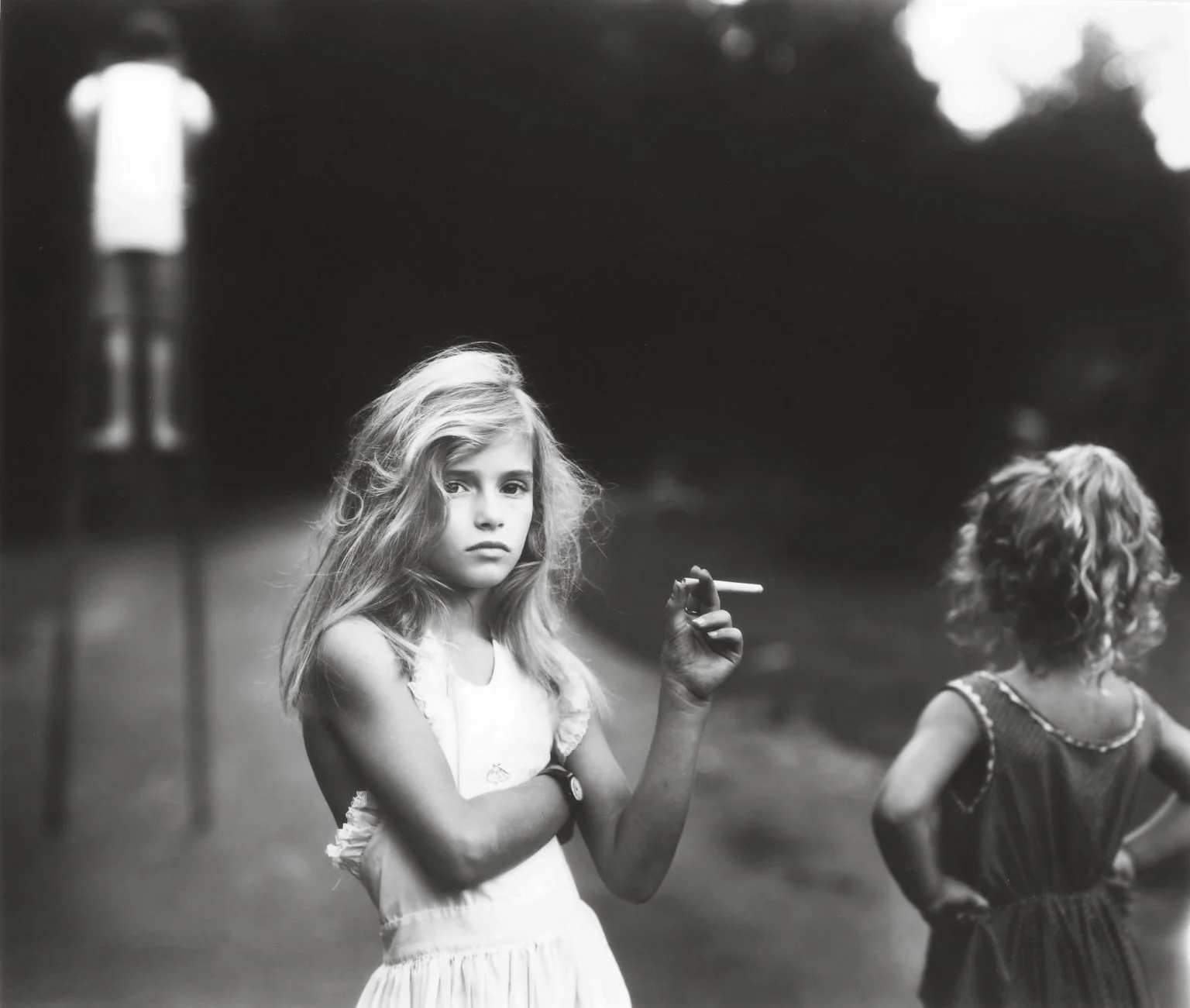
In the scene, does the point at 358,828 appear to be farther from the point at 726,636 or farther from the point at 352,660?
the point at 726,636

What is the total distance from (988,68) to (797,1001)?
1819 millimetres

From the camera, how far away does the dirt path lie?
6.98 feet

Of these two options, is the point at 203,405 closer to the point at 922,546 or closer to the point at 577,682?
the point at 577,682

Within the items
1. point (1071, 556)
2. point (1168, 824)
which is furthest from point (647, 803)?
point (1168, 824)

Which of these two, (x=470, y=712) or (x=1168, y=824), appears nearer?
(x=470, y=712)

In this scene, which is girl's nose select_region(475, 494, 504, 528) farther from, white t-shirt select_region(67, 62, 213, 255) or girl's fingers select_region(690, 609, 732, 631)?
white t-shirt select_region(67, 62, 213, 255)

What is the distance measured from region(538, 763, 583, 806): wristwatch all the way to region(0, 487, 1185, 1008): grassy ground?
0.78 m

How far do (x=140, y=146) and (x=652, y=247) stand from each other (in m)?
0.94

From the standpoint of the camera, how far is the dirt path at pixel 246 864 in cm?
213

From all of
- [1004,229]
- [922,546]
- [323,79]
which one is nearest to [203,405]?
[323,79]

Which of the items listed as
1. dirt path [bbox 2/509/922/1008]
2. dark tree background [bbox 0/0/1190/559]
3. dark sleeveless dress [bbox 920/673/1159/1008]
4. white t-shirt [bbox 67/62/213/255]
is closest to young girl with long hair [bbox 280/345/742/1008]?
dark sleeveless dress [bbox 920/673/1159/1008]

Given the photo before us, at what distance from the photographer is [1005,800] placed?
62.8 inches

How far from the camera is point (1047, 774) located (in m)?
1.58

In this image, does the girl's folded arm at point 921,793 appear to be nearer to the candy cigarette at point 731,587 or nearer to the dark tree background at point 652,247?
the candy cigarette at point 731,587
